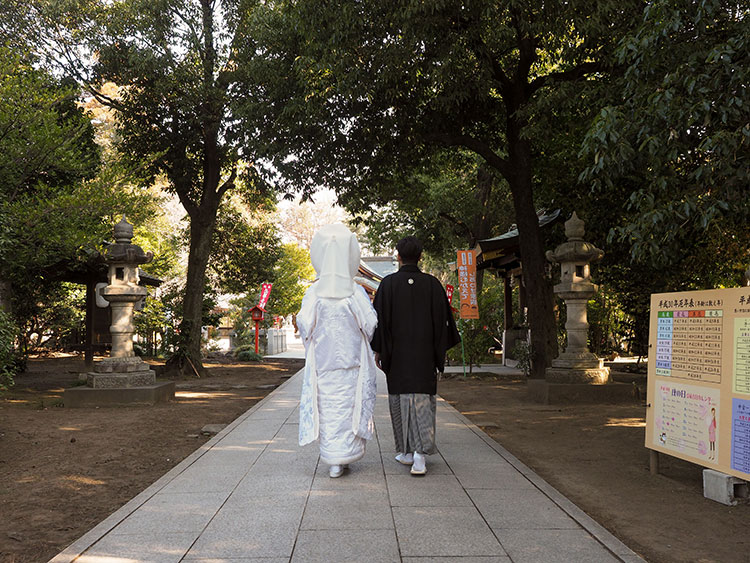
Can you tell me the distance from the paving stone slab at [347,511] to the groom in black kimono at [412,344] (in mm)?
820

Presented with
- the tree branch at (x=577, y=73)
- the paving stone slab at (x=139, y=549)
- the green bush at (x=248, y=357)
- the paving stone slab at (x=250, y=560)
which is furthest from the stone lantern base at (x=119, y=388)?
the green bush at (x=248, y=357)

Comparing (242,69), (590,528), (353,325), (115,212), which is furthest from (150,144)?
(590,528)

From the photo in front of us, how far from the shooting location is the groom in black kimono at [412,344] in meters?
5.07

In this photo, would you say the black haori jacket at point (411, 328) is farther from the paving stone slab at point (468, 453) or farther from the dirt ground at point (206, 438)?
the dirt ground at point (206, 438)

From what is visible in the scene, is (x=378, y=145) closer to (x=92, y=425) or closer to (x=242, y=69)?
(x=242, y=69)

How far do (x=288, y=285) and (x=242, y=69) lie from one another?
19.9 meters

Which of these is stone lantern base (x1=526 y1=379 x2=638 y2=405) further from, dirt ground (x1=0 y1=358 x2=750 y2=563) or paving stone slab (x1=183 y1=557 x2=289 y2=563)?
paving stone slab (x1=183 y1=557 x2=289 y2=563)

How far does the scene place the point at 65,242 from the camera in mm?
9445

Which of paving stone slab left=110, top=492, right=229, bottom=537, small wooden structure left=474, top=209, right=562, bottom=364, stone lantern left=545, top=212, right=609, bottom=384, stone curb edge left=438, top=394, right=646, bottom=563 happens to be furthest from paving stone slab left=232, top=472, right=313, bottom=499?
small wooden structure left=474, top=209, right=562, bottom=364

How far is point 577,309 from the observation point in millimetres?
10039

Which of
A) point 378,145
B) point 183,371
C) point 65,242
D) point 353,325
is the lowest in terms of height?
point 183,371

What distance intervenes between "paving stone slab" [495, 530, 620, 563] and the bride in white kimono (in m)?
1.72

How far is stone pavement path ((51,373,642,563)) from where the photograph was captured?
3256 mm

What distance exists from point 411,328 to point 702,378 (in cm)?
221
